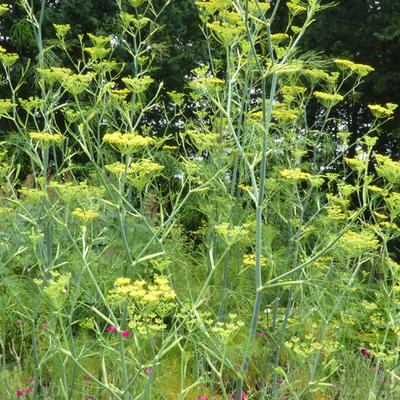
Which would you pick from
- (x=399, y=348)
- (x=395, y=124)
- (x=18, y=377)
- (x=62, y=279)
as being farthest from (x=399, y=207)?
(x=395, y=124)

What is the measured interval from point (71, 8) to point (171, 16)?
6.84 ft

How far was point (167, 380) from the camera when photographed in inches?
170

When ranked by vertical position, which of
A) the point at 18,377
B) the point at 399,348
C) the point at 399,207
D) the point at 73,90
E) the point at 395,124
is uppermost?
the point at 73,90

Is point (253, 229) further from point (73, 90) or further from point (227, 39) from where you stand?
point (73, 90)

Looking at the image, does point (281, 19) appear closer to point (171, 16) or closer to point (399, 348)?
point (171, 16)

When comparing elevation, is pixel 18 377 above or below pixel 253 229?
below

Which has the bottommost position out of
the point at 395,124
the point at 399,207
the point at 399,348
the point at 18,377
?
the point at 395,124

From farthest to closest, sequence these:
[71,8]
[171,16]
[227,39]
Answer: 1. [171,16]
2. [71,8]
3. [227,39]

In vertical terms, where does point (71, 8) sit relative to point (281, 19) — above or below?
above

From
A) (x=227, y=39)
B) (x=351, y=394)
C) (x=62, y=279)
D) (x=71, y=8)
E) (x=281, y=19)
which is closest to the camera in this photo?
(x=62, y=279)

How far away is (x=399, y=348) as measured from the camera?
3.26m

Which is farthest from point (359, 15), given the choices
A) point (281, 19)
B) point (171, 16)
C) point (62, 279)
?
point (62, 279)

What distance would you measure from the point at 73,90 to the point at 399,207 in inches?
82.9

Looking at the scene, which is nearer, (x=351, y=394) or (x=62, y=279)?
(x=62, y=279)
